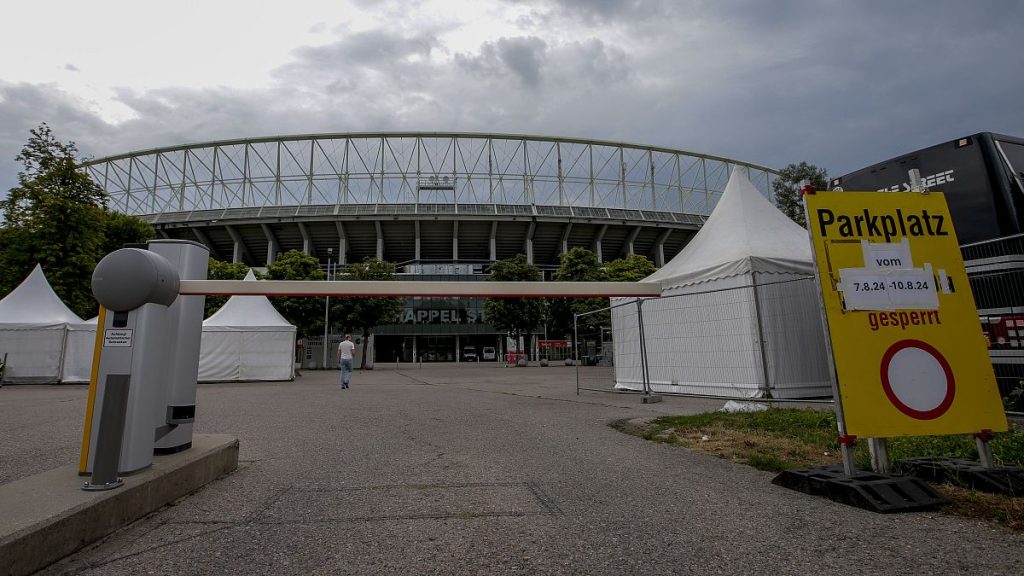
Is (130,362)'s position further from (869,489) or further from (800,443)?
(800,443)

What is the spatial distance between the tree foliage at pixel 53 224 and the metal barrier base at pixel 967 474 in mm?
28490

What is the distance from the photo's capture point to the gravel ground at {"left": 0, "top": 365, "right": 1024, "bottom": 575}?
220cm

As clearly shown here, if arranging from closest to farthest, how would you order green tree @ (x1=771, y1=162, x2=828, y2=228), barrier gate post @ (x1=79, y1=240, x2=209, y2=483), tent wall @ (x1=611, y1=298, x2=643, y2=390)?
barrier gate post @ (x1=79, y1=240, x2=209, y2=483)
tent wall @ (x1=611, y1=298, x2=643, y2=390)
green tree @ (x1=771, y1=162, x2=828, y2=228)

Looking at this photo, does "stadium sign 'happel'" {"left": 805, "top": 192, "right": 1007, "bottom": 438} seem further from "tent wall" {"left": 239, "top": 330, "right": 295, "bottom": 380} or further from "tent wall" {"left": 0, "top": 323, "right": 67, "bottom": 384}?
"tent wall" {"left": 0, "top": 323, "right": 67, "bottom": 384}

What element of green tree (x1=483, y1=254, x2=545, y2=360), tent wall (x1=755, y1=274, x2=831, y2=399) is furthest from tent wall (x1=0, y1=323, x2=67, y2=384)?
green tree (x1=483, y1=254, x2=545, y2=360)

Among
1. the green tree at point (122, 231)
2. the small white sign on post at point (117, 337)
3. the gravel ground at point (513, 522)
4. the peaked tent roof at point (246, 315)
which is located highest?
the green tree at point (122, 231)

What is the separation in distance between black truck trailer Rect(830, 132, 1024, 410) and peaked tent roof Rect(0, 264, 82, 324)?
81.0ft

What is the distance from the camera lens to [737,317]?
9.66 m

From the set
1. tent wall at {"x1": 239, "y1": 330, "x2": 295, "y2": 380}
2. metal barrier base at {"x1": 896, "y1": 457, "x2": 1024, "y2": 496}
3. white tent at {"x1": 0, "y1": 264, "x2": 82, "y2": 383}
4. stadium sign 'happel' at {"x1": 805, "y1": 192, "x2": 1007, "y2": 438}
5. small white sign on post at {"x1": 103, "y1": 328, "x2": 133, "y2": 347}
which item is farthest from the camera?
tent wall at {"x1": 239, "y1": 330, "x2": 295, "y2": 380}

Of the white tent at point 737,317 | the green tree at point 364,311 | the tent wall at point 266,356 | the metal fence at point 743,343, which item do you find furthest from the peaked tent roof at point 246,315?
the metal fence at point 743,343

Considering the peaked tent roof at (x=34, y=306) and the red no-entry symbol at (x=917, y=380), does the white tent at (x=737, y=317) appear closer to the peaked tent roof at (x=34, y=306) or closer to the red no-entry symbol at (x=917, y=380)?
the red no-entry symbol at (x=917, y=380)

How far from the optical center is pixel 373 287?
11.5ft

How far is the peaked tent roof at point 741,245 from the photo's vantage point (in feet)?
32.1

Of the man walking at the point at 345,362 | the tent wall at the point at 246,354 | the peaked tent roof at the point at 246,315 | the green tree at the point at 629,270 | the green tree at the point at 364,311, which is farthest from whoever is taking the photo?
the green tree at the point at 629,270
